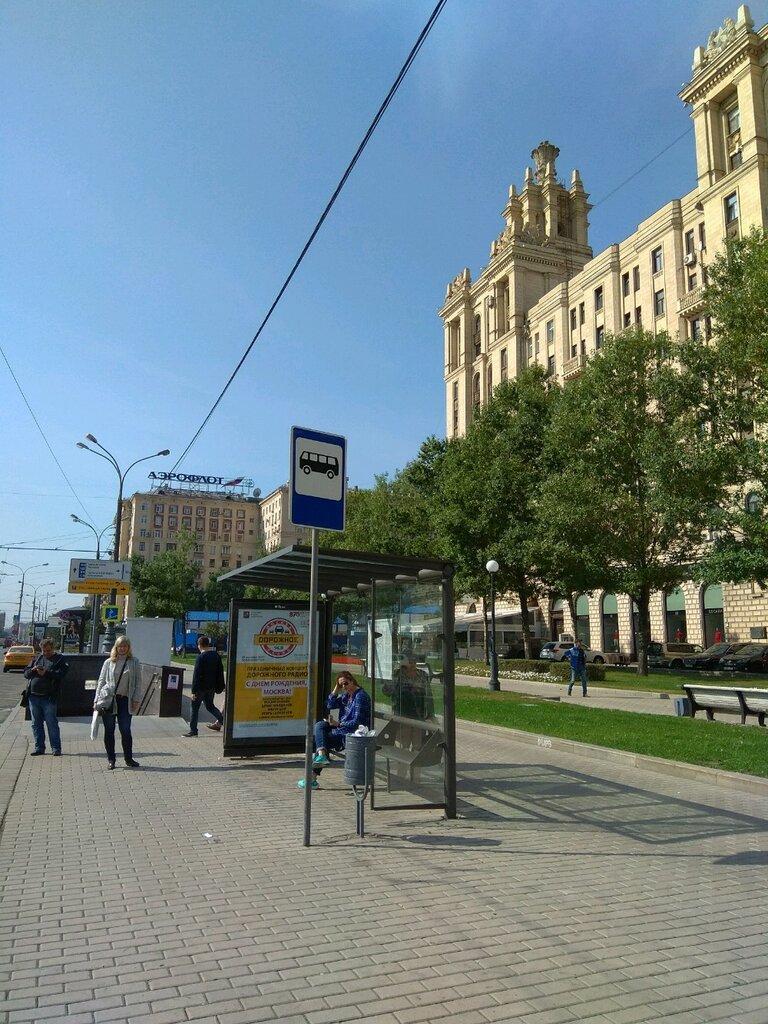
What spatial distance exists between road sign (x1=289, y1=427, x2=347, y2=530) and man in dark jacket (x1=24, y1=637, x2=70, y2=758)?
6022 millimetres

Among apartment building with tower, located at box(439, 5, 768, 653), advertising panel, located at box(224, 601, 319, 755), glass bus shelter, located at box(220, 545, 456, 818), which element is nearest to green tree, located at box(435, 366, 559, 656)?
apartment building with tower, located at box(439, 5, 768, 653)

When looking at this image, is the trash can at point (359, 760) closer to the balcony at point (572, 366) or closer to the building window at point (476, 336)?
the balcony at point (572, 366)

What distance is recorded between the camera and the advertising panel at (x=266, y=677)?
10.9 metres

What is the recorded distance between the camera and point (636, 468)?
3344 centimetres

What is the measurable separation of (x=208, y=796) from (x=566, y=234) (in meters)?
78.1

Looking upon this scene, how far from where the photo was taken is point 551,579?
123ft

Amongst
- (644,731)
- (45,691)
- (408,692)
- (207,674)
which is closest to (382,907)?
(408,692)

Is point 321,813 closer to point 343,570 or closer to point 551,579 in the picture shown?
point 343,570

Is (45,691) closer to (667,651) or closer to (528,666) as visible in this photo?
(528,666)

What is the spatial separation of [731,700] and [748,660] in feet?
72.2

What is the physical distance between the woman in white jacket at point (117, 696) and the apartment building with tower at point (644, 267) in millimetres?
27660

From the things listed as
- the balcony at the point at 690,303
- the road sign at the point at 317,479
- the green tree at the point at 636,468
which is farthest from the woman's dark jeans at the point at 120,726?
the balcony at the point at 690,303

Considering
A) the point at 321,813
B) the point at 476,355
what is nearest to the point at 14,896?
the point at 321,813

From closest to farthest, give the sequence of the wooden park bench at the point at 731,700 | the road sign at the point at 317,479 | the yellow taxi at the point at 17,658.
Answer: the road sign at the point at 317,479
the wooden park bench at the point at 731,700
the yellow taxi at the point at 17,658
